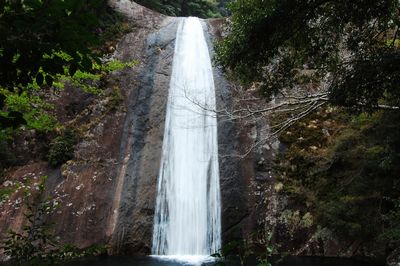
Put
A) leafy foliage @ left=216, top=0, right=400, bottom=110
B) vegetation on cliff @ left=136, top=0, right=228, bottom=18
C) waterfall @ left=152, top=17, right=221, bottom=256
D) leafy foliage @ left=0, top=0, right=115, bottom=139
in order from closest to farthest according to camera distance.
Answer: leafy foliage @ left=0, top=0, right=115, bottom=139
leafy foliage @ left=216, top=0, right=400, bottom=110
waterfall @ left=152, top=17, right=221, bottom=256
vegetation on cliff @ left=136, top=0, right=228, bottom=18

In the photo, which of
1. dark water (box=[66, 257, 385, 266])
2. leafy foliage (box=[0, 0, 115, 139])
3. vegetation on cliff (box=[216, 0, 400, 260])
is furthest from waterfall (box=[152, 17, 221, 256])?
leafy foliage (box=[0, 0, 115, 139])

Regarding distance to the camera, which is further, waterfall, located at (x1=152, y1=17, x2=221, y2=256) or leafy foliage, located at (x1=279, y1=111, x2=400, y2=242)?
waterfall, located at (x1=152, y1=17, x2=221, y2=256)

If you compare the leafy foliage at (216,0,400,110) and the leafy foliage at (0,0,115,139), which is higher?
the leafy foliage at (216,0,400,110)

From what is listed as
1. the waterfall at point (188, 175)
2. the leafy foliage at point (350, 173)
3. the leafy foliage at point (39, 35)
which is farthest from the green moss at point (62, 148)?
the leafy foliage at point (39, 35)

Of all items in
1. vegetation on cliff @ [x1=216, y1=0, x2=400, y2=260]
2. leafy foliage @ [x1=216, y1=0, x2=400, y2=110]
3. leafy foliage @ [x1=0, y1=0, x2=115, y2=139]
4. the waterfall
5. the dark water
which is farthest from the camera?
the waterfall

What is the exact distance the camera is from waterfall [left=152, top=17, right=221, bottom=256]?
1230 centimetres

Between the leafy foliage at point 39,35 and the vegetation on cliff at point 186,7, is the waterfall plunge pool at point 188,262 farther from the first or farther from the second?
the vegetation on cliff at point 186,7

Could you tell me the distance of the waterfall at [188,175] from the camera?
12.3 meters

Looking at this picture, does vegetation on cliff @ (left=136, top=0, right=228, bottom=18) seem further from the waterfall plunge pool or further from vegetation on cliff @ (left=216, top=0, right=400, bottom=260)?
the waterfall plunge pool

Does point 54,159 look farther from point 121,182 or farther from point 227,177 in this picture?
point 227,177

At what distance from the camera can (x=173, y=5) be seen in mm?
27125

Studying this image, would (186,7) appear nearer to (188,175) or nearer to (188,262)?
(188,175)

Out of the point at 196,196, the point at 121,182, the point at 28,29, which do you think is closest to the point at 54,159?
the point at 121,182

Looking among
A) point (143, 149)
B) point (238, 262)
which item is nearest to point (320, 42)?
point (238, 262)
